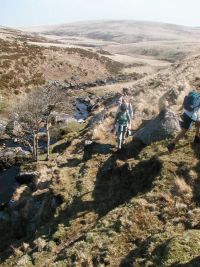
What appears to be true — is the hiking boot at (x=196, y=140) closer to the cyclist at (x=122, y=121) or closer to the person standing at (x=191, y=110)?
the person standing at (x=191, y=110)

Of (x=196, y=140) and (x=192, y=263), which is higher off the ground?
(x=196, y=140)

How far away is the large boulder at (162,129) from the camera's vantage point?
2288 cm

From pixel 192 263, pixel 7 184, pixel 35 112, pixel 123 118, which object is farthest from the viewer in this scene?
pixel 35 112

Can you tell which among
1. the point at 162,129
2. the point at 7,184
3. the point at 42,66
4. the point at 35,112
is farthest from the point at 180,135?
the point at 42,66

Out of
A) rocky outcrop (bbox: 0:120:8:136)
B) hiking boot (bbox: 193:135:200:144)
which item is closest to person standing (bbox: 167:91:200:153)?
hiking boot (bbox: 193:135:200:144)

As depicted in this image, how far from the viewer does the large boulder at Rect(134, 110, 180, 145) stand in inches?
901

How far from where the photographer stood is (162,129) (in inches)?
908

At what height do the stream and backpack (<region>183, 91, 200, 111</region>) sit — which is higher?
backpack (<region>183, 91, 200, 111</region>)

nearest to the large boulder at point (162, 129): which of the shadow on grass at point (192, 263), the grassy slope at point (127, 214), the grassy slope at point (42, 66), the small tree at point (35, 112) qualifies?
the grassy slope at point (127, 214)

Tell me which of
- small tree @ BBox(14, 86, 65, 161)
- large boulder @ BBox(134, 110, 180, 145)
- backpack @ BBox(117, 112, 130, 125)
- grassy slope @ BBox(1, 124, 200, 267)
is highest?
backpack @ BBox(117, 112, 130, 125)

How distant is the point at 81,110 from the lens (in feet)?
246

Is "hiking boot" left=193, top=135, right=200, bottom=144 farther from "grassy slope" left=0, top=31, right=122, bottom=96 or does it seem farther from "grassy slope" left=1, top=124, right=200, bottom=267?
"grassy slope" left=0, top=31, right=122, bottom=96

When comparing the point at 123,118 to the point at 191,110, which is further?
the point at 123,118

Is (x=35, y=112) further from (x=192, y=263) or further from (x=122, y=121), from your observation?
(x=192, y=263)
